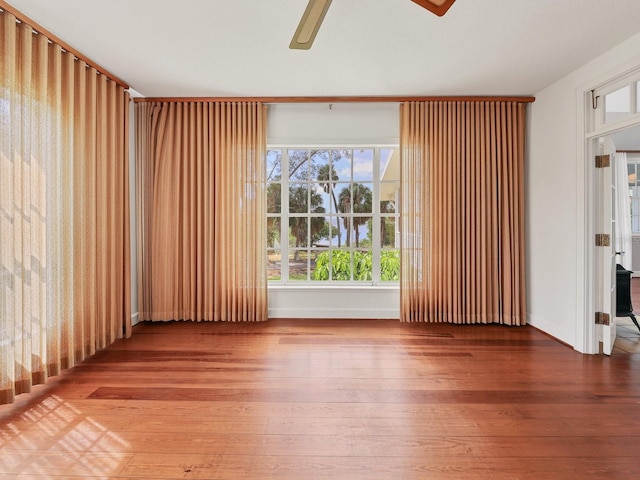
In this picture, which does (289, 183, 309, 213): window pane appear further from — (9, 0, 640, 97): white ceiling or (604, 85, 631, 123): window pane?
(604, 85, 631, 123): window pane

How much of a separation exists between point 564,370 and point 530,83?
8.64 ft

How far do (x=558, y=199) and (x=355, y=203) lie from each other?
2.05 m

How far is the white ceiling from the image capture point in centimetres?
228

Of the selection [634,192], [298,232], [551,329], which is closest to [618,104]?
[551,329]

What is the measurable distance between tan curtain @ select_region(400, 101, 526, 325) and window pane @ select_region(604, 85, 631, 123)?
93cm

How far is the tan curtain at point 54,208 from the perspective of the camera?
2.25m

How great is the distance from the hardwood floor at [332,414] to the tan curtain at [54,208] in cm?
31

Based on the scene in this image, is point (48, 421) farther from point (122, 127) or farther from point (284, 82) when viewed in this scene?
point (284, 82)

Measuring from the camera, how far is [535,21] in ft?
7.92

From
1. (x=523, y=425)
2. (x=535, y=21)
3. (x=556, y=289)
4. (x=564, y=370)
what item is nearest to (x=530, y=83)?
(x=535, y=21)

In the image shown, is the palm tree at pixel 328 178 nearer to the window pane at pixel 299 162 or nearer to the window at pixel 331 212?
the window at pixel 331 212

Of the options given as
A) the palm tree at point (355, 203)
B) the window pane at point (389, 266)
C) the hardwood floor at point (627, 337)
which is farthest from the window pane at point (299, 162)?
the hardwood floor at point (627, 337)

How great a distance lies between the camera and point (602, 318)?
317cm

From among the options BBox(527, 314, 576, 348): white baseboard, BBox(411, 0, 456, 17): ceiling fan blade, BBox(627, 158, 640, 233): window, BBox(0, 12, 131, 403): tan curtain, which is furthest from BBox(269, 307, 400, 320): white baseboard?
BBox(627, 158, 640, 233): window
